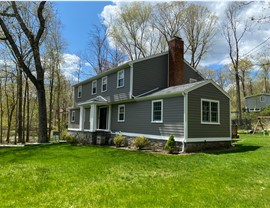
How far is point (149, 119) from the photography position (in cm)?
1277

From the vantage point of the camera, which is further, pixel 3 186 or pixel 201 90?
pixel 201 90

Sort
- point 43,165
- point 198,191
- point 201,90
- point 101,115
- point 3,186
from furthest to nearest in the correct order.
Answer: point 101,115
point 201,90
point 43,165
point 3,186
point 198,191

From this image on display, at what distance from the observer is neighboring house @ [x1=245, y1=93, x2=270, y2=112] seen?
3506cm

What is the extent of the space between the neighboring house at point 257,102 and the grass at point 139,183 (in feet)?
102

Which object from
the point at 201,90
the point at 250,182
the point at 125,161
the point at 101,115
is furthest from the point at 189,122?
Result: the point at 101,115

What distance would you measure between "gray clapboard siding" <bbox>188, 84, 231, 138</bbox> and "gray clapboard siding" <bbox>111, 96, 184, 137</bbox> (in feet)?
1.64

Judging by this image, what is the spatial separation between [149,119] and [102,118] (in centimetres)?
653

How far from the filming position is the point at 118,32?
2842 centimetres

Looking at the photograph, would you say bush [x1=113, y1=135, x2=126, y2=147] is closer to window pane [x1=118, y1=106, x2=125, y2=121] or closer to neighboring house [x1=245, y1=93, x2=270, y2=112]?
window pane [x1=118, y1=106, x2=125, y2=121]

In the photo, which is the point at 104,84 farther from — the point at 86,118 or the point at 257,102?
the point at 257,102

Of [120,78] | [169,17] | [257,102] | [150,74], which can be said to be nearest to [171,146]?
[150,74]

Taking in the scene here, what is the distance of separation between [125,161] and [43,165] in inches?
114

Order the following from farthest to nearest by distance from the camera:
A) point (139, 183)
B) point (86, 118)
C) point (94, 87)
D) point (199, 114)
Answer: point (94, 87) → point (86, 118) → point (199, 114) → point (139, 183)

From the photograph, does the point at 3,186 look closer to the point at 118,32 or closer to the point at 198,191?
the point at 198,191
